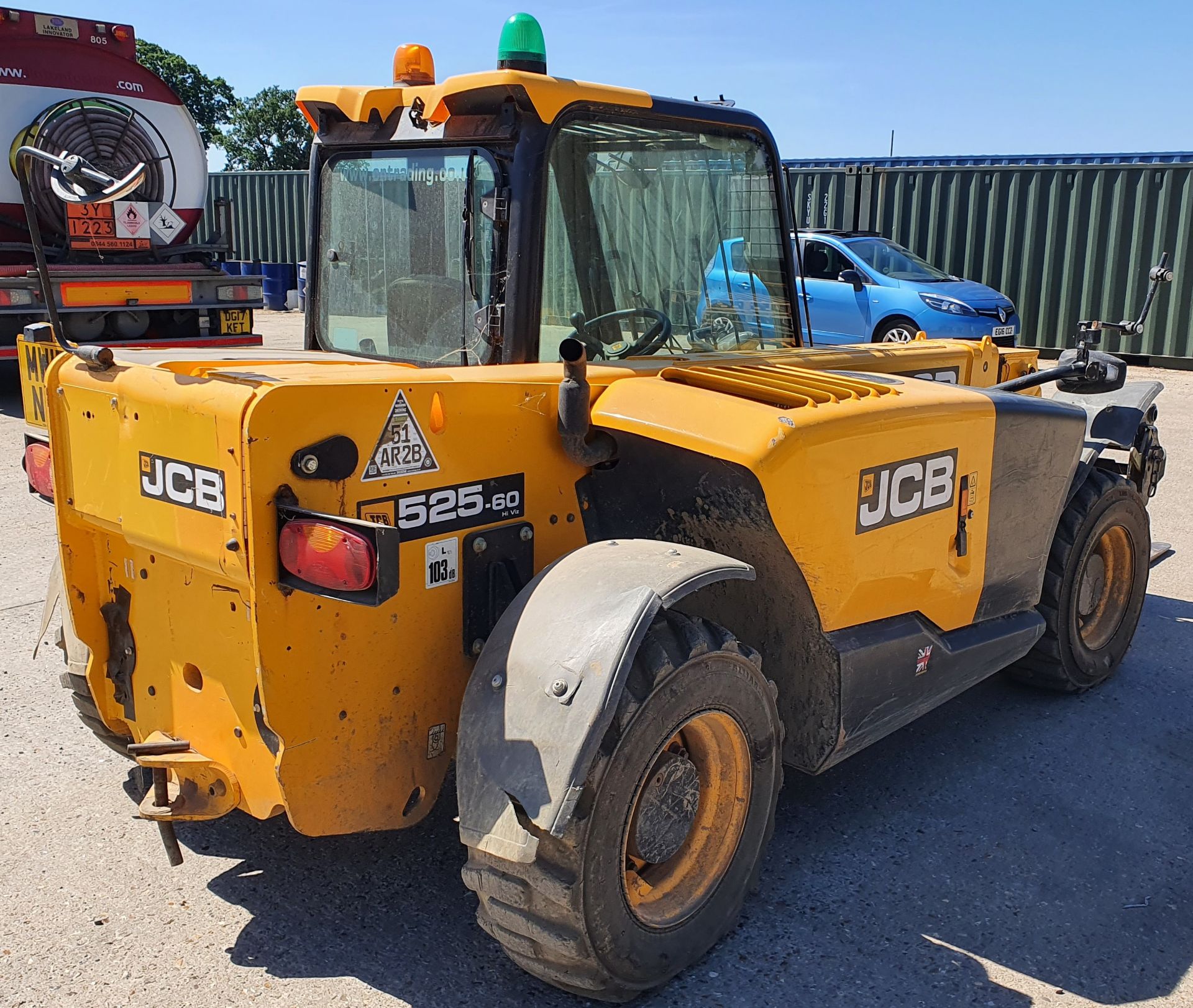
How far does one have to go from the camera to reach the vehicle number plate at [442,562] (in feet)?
8.87

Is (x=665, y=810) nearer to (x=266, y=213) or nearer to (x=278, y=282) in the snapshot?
(x=278, y=282)

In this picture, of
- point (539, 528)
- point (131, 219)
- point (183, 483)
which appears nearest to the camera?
point (183, 483)

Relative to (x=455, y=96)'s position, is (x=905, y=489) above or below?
below

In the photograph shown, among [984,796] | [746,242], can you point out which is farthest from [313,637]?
[984,796]

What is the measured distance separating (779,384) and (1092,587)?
222 cm

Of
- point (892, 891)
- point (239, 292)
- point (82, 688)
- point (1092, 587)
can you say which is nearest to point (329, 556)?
point (82, 688)

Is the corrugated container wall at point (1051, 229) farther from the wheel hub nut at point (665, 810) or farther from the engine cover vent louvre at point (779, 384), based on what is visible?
the wheel hub nut at point (665, 810)

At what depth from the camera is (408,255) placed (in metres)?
3.42

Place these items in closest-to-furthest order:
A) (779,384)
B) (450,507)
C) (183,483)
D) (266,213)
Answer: (183,483) → (450,507) → (779,384) → (266,213)

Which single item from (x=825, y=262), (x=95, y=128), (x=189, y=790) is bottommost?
(x=189, y=790)

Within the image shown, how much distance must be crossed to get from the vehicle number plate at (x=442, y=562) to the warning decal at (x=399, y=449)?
0.65 ft

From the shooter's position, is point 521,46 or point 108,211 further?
point 108,211

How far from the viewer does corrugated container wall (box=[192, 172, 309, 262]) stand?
24125mm

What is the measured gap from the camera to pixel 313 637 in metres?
2.53
